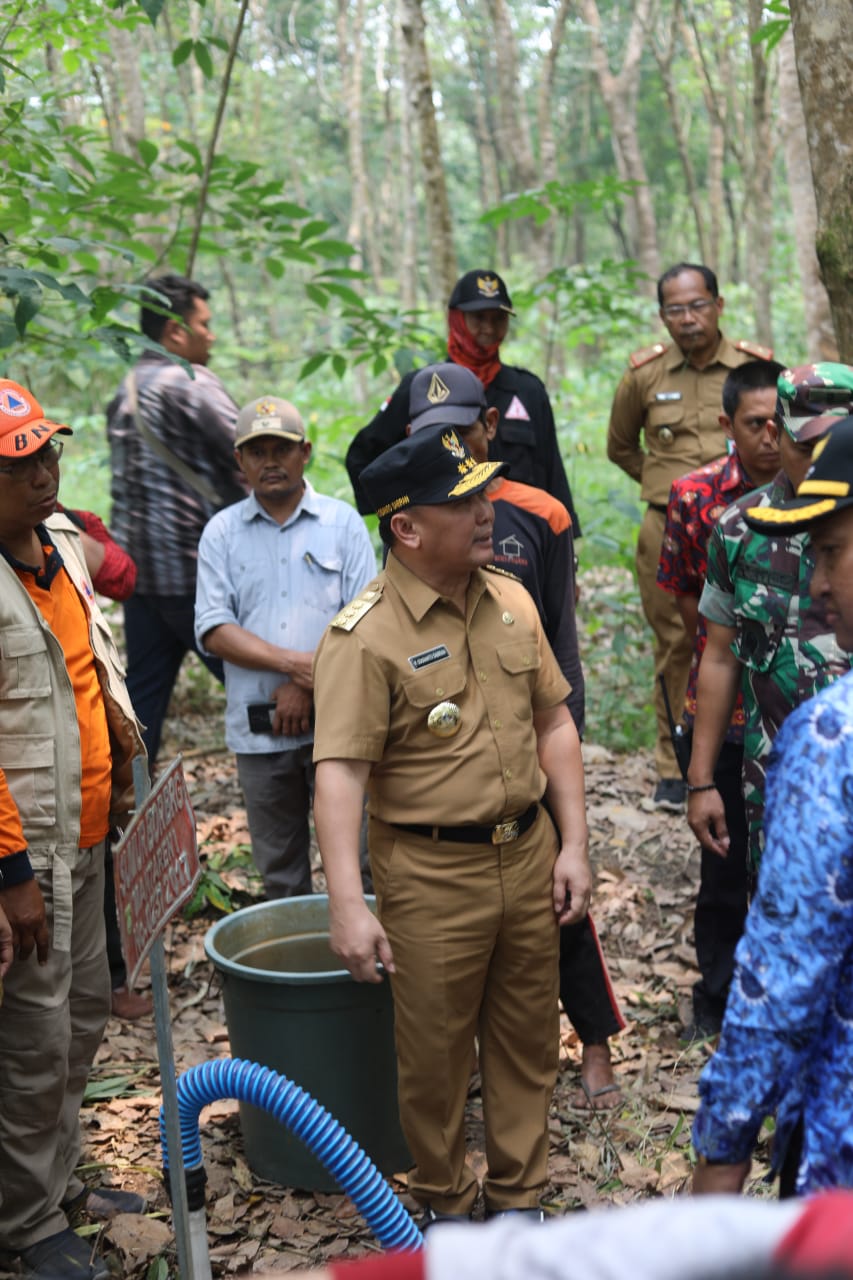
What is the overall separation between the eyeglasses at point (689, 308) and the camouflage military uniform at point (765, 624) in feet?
9.53

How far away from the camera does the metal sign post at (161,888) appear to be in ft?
7.89

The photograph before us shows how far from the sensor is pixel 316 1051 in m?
3.74

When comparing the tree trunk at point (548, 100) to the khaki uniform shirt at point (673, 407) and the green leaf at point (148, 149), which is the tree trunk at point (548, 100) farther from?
the green leaf at point (148, 149)

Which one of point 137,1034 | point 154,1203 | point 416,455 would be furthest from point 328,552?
point 154,1203

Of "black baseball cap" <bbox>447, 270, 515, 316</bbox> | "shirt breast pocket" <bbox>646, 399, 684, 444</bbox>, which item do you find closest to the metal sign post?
"black baseball cap" <bbox>447, 270, 515, 316</bbox>

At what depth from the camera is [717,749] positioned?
394 centimetres

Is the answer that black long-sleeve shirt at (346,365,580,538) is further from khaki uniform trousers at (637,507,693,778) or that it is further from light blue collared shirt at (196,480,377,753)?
khaki uniform trousers at (637,507,693,778)

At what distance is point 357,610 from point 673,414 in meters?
3.83

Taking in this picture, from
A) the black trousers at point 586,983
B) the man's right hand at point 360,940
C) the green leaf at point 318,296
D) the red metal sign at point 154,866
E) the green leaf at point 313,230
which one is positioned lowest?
the black trousers at point 586,983

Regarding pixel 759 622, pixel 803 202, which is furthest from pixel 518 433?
pixel 803 202

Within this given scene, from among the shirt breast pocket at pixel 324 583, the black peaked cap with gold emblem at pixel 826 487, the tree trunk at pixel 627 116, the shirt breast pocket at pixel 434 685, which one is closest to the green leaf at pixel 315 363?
the shirt breast pocket at pixel 324 583

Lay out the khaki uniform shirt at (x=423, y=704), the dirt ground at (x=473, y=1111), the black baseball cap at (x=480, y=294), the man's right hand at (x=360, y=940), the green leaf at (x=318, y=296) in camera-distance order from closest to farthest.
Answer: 1. the man's right hand at (x=360, y=940)
2. the khaki uniform shirt at (x=423, y=704)
3. the dirt ground at (x=473, y=1111)
4. the black baseball cap at (x=480, y=294)
5. the green leaf at (x=318, y=296)

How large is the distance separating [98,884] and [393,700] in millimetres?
1131

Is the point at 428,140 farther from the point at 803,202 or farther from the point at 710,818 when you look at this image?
the point at 710,818
